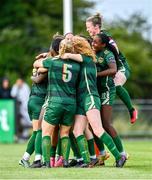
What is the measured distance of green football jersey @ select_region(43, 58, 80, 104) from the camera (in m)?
14.5

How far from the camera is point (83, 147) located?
14.8 metres

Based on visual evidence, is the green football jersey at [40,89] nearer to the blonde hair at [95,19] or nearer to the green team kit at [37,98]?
the green team kit at [37,98]

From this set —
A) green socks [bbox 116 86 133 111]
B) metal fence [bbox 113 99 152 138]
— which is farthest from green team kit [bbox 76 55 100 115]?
metal fence [bbox 113 99 152 138]

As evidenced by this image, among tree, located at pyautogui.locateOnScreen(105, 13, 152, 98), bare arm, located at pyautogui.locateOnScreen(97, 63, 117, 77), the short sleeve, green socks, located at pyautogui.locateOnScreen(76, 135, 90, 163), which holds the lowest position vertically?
green socks, located at pyautogui.locateOnScreen(76, 135, 90, 163)

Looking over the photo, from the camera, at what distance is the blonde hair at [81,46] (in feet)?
Result: 48.0

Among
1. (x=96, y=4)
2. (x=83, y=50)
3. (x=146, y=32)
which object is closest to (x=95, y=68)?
(x=83, y=50)

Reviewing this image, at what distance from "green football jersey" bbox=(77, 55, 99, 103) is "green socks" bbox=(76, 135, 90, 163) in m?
0.67

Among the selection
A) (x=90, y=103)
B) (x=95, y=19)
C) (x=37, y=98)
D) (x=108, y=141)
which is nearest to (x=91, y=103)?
(x=90, y=103)

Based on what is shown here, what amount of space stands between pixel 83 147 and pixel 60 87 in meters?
1.00

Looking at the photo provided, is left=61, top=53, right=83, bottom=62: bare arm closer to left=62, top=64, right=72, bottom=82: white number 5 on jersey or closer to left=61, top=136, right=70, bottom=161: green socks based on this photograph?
left=62, top=64, right=72, bottom=82: white number 5 on jersey

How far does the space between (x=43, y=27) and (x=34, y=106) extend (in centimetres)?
2973

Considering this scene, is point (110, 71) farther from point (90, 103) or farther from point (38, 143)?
point (38, 143)

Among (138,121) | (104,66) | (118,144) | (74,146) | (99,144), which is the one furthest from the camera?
(138,121)

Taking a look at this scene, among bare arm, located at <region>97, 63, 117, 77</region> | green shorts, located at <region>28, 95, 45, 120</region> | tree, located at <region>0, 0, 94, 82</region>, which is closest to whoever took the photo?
bare arm, located at <region>97, 63, 117, 77</region>
